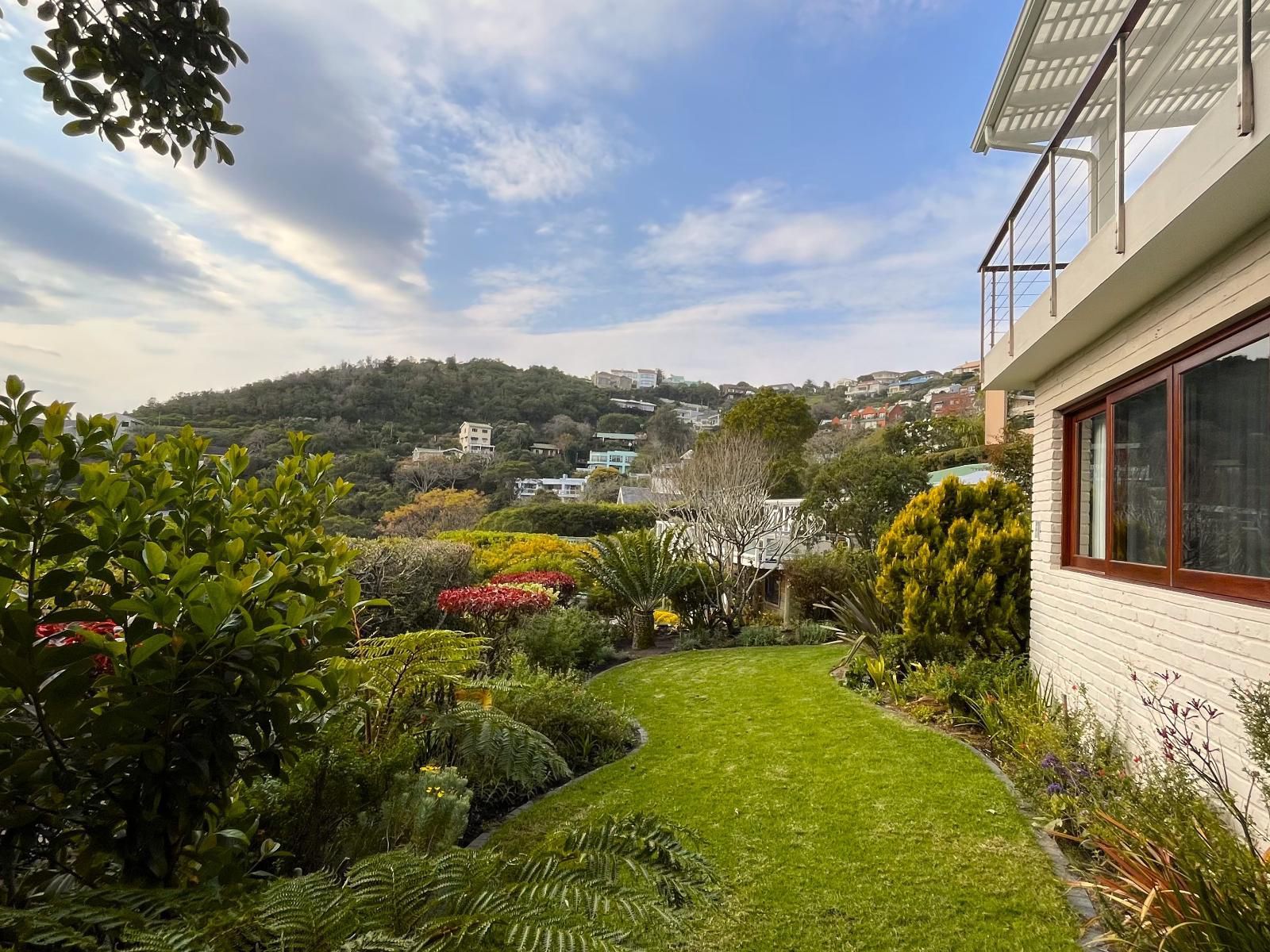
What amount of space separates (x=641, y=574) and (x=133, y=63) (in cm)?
939

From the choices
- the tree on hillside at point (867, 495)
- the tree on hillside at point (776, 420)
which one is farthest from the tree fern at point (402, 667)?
the tree on hillside at point (776, 420)

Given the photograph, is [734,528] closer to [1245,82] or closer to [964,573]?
[964,573]

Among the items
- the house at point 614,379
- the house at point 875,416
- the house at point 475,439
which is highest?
the house at point 614,379

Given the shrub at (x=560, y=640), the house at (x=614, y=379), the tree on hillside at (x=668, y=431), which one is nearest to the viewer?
the shrub at (x=560, y=640)

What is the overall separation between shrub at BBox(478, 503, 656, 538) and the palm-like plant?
12.7m

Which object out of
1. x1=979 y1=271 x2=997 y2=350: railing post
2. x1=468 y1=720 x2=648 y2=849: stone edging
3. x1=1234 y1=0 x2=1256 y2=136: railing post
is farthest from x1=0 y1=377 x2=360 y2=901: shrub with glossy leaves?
x1=979 y1=271 x2=997 y2=350: railing post

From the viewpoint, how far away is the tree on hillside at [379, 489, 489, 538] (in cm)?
2205

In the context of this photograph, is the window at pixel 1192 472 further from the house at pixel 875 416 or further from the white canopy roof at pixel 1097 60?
the house at pixel 875 416

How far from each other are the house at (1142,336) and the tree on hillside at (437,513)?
60.2 ft

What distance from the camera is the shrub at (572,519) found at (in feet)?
79.4

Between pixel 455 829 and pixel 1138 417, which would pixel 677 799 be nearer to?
pixel 455 829

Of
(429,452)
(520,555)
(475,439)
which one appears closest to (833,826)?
(520,555)

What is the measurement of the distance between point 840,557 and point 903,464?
469 cm

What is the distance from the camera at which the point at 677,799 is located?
4.38 metres
